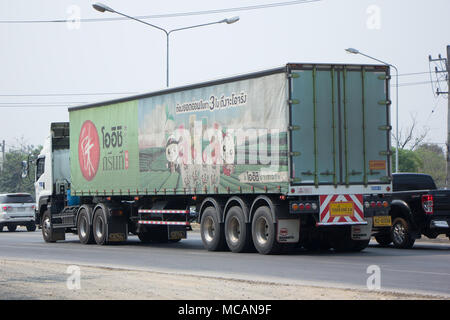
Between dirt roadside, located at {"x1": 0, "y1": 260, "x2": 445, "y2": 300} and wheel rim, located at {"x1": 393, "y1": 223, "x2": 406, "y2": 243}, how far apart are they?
864cm

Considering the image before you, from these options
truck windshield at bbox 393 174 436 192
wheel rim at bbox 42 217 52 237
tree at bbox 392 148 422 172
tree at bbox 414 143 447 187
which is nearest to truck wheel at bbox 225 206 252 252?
truck windshield at bbox 393 174 436 192

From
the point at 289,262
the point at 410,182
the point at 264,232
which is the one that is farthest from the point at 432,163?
the point at 289,262

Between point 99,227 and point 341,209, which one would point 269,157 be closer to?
point 341,209

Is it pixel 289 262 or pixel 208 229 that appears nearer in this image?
pixel 289 262

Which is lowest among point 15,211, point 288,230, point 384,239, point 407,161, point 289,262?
point 289,262

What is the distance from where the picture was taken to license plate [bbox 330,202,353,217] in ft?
66.3

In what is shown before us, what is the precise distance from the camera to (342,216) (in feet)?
66.6

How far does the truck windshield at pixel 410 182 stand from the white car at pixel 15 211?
2360 cm

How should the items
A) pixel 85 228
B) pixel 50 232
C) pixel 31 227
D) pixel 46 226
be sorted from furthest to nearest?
pixel 31 227, pixel 46 226, pixel 50 232, pixel 85 228

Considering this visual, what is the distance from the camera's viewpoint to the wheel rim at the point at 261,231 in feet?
67.8

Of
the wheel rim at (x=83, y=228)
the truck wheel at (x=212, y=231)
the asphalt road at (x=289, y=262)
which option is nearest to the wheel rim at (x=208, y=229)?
the truck wheel at (x=212, y=231)

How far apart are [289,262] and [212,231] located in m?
4.55

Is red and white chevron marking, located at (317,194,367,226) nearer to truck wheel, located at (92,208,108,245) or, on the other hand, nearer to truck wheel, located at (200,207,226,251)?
truck wheel, located at (200,207,226,251)
